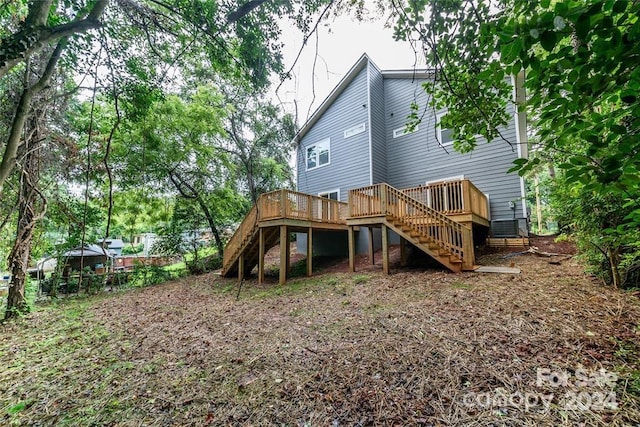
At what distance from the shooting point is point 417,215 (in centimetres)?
701

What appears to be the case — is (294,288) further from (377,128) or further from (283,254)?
(377,128)

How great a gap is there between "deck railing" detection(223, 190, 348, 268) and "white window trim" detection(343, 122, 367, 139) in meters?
3.58

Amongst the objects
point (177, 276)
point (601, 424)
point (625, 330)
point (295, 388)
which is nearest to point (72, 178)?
point (177, 276)

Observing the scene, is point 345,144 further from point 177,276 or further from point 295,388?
point 295,388

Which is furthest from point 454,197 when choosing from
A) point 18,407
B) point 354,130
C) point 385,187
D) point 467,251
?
point 18,407

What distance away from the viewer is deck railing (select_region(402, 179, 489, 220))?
7.04m

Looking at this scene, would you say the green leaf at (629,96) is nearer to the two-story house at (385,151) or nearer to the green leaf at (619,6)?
the green leaf at (619,6)

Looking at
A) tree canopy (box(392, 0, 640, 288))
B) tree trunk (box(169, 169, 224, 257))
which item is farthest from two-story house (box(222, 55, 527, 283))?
tree canopy (box(392, 0, 640, 288))

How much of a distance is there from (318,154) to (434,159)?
18.2ft

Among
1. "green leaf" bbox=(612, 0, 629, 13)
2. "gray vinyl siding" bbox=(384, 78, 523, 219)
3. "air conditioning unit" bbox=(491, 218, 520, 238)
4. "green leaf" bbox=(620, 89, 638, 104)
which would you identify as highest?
"gray vinyl siding" bbox=(384, 78, 523, 219)

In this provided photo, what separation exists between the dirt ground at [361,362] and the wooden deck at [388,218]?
1.45 m

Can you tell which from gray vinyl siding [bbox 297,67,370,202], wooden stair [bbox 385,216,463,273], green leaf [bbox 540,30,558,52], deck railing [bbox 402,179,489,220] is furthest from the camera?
gray vinyl siding [bbox 297,67,370,202]

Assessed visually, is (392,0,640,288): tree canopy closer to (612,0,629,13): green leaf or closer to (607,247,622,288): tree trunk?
(612,0,629,13): green leaf

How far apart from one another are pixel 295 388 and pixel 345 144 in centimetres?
1066
